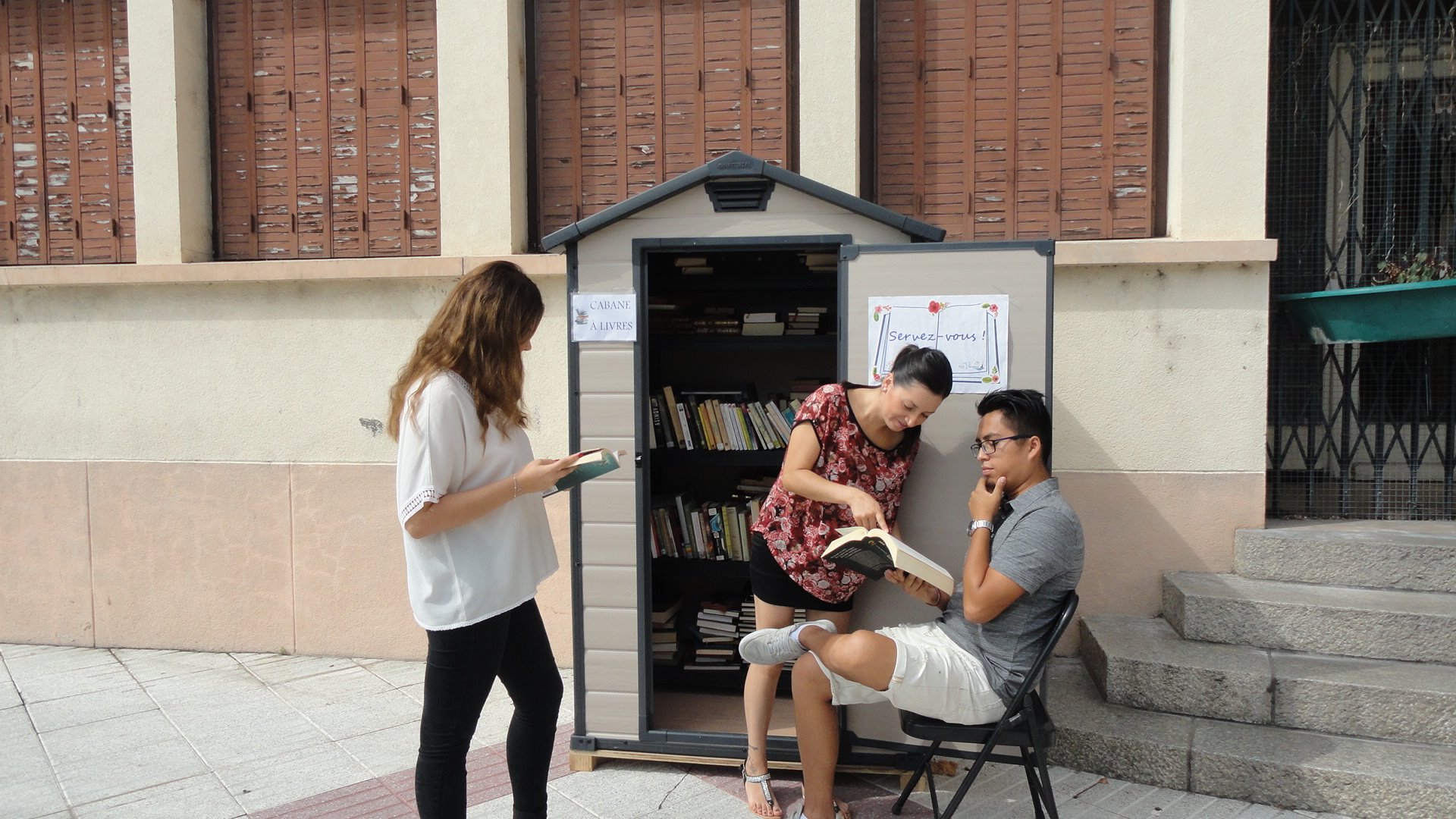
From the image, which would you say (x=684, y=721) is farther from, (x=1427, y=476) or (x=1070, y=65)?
(x=1427, y=476)

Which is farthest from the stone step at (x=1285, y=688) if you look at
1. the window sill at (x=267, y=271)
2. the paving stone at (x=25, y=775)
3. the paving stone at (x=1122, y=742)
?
the paving stone at (x=25, y=775)

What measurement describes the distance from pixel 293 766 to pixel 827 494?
2591 mm

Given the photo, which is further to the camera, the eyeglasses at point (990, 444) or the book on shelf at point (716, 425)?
the book on shelf at point (716, 425)

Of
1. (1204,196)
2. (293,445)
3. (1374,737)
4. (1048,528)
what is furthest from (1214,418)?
(293,445)

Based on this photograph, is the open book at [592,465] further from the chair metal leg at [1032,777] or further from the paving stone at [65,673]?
the paving stone at [65,673]

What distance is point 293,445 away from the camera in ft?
17.6

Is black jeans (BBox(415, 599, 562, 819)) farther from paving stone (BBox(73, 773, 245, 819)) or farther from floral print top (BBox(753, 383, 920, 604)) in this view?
paving stone (BBox(73, 773, 245, 819))

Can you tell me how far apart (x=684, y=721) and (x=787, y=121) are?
3.12 meters

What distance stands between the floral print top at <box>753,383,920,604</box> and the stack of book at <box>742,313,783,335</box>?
1019 mm

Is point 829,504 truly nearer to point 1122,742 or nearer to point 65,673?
point 1122,742

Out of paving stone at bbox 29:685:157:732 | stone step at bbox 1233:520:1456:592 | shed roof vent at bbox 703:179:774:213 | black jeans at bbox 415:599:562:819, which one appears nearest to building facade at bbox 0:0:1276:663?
stone step at bbox 1233:520:1456:592

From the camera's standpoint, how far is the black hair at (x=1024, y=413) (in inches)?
117

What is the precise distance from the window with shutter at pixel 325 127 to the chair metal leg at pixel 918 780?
3.87 metres

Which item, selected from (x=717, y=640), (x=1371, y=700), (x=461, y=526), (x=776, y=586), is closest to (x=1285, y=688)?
(x=1371, y=700)
